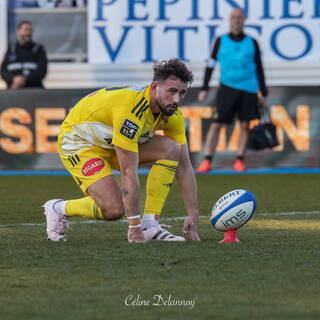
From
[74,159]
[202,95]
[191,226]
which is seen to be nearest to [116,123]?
[74,159]

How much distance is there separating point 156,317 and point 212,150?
965cm

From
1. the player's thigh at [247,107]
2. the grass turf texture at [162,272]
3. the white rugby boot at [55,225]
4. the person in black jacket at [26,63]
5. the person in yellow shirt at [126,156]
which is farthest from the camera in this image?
the person in black jacket at [26,63]

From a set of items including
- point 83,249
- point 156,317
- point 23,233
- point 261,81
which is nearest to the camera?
point 156,317

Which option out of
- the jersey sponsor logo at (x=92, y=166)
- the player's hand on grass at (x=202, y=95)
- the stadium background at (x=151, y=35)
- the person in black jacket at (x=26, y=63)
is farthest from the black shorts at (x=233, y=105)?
the jersey sponsor logo at (x=92, y=166)

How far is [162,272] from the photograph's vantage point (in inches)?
221

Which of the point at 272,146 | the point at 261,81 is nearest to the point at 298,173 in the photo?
the point at 272,146

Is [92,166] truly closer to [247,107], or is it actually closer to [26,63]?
[247,107]

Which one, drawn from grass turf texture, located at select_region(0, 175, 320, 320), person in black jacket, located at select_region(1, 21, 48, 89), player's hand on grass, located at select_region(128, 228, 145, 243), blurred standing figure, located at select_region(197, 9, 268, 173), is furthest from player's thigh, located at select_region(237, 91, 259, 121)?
player's hand on grass, located at select_region(128, 228, 145, 243)

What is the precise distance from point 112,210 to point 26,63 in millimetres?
9228

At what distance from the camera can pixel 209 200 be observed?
10477mm

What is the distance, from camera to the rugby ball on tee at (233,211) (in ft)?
22.2

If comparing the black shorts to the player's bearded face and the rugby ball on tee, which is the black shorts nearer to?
the rugby ball on tee

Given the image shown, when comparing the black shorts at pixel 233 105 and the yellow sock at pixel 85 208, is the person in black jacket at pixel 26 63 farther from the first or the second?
the yellow sock at pixel 85 208

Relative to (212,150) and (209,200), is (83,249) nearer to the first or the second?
(209,200)
